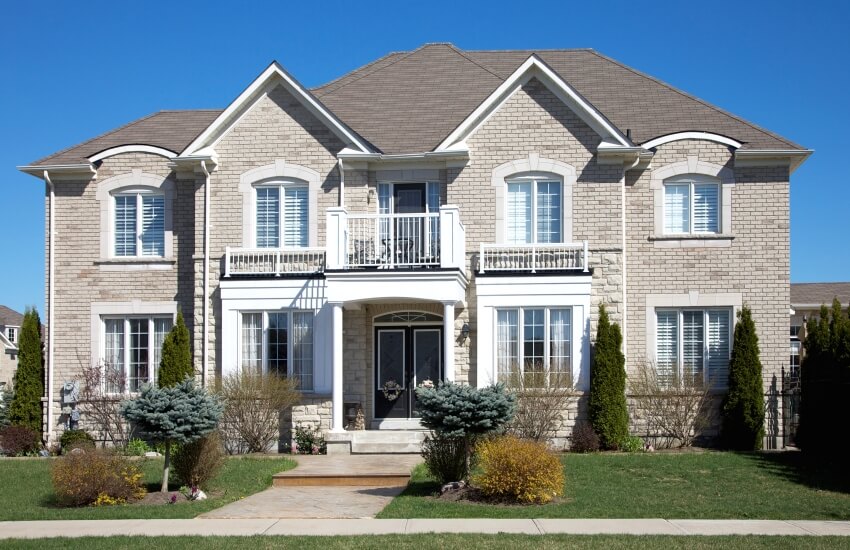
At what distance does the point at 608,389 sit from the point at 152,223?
38.5ft

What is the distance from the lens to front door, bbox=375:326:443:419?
76.7ft

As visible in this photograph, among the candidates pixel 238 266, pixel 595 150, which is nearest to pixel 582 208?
pixel 595 150

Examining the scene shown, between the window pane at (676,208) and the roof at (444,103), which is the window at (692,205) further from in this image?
the roof at (444,103)

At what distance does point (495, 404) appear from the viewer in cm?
1530

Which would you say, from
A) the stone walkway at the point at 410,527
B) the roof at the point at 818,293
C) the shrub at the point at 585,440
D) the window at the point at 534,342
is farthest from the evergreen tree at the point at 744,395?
the roof at the point at 818,293

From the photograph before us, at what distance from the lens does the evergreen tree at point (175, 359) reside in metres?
23.1

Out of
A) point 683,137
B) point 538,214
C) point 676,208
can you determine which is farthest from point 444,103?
point 676,208

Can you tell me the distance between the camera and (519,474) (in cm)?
1467

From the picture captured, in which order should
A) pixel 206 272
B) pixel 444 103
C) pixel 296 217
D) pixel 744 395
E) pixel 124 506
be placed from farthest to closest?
pixel 444 103
pixel 296 217
pixel 206 272
pixel 744 395
pixel 124 506

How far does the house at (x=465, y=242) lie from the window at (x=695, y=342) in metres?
0.04

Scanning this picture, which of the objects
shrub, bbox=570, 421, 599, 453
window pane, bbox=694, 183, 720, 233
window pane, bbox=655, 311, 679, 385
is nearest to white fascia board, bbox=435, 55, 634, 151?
window pane, bbox=694, 183, 720, 233

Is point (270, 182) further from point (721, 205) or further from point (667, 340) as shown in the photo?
point (721, 205)

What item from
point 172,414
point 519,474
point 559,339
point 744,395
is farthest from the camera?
point 559,339

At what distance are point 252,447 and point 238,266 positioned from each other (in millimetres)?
4183
